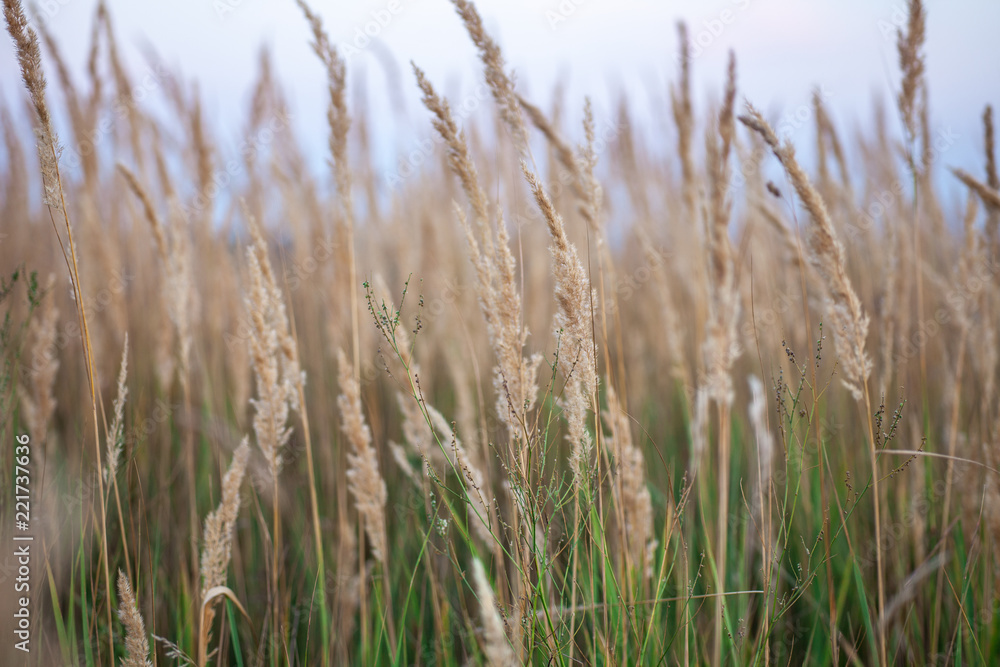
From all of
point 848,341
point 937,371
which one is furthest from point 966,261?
point 937,371

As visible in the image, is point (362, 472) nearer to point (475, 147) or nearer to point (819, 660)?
point (819, 660)

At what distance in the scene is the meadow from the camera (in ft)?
3.16

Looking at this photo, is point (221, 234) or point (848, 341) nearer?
point (848, 341)

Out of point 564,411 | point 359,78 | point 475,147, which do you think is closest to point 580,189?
point 564,411

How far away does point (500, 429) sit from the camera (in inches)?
47.9

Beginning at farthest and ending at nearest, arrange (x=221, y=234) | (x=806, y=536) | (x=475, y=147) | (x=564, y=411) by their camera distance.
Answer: (x=475, y=147), (x=221, y=234), (x=806, y=536), (x=564, y=411)

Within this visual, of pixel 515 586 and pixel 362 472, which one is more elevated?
pixel 362 472

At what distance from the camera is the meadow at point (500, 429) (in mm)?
963

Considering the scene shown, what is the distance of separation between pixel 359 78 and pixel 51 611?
2905 millimetres

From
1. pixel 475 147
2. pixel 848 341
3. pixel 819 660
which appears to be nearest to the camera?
pixel 848 341

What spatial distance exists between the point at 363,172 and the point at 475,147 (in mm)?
672

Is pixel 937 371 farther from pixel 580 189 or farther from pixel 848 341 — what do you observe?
pixel 580 189

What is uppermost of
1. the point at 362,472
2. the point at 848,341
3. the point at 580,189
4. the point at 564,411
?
the point at 580,189

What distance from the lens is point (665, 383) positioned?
2.62m
